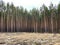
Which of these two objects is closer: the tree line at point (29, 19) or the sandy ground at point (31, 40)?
the sandy ground at point (31, 40)

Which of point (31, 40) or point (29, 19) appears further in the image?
point (29, 19)

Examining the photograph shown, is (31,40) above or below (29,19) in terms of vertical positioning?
below

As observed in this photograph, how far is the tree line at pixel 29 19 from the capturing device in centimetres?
2261

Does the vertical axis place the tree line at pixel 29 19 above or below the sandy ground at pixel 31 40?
above

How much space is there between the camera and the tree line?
74.2 feet

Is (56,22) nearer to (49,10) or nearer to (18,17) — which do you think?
(49,10)

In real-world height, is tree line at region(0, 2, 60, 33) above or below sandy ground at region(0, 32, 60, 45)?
above

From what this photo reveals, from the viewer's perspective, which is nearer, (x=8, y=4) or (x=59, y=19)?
(x=59, y=19)

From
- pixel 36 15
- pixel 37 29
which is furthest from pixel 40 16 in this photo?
pixel 37 29

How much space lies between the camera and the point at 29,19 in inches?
944

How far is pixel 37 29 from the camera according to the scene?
22844 millimetres

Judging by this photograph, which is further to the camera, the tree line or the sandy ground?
the tree line

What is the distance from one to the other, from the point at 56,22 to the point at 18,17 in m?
5.45

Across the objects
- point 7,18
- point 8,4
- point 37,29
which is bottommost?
point 37,29
